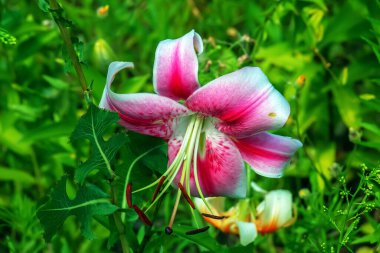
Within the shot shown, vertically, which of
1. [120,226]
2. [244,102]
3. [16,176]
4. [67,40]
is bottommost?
[16,176]

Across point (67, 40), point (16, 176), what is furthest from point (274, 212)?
point (16, 176)

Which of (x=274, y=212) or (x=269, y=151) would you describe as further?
(x=274, y=212)

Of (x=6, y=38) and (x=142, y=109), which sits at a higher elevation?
(x=6, y=38)

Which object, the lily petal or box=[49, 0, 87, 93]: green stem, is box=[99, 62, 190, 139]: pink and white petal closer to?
box=[49, 0, 87, 93]: green stem

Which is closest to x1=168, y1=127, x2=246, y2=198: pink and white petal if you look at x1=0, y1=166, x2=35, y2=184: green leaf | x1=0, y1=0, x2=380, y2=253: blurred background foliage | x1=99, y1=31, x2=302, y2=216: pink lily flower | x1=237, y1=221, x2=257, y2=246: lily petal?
x1=99, y1=31, x2=302, y2=216: pink lily flower

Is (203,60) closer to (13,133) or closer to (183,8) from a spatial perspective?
(13,133)

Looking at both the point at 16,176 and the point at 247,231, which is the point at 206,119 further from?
the point at 16,176

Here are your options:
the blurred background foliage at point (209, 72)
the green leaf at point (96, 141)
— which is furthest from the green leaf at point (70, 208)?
the blurred background foliage at point (209, 72)
